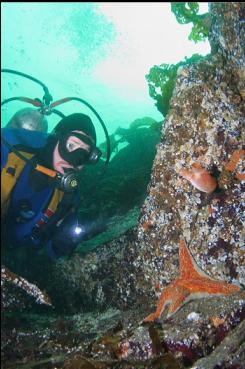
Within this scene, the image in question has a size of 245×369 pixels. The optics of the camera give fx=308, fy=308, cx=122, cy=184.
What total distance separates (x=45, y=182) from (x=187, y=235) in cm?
219

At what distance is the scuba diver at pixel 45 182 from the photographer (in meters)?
4.29

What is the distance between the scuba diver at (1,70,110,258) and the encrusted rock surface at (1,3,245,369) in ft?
3.34

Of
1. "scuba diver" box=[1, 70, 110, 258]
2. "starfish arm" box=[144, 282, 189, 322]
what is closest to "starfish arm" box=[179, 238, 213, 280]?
"starfish arm" box=[144, 282, 189, 322]

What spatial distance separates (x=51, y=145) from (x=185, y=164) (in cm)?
205

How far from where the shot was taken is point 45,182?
180 inches

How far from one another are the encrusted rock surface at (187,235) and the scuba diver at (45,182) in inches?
40.1

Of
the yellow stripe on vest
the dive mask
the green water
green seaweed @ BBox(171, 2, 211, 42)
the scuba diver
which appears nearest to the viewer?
the yellow stripe on vest

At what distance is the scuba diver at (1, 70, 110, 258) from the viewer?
4.29m

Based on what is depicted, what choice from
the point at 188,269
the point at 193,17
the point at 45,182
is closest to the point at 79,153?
the point at 45,182

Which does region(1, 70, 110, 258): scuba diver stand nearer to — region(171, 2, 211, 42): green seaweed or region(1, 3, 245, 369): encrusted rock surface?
region(1, 3, 245, 369): encrusted rock surface

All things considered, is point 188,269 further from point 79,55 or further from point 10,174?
point 79,55

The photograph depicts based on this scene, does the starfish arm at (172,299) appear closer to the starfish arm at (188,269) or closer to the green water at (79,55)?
the starfish arm at (188,269)

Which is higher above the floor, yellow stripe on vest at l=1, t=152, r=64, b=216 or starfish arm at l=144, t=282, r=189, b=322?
yellow stripe on vest at l=1, t=152, r=64, b=216

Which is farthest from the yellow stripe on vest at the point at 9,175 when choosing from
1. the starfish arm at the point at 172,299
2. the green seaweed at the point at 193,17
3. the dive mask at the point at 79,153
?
the green seaweed at the point at 193,17
